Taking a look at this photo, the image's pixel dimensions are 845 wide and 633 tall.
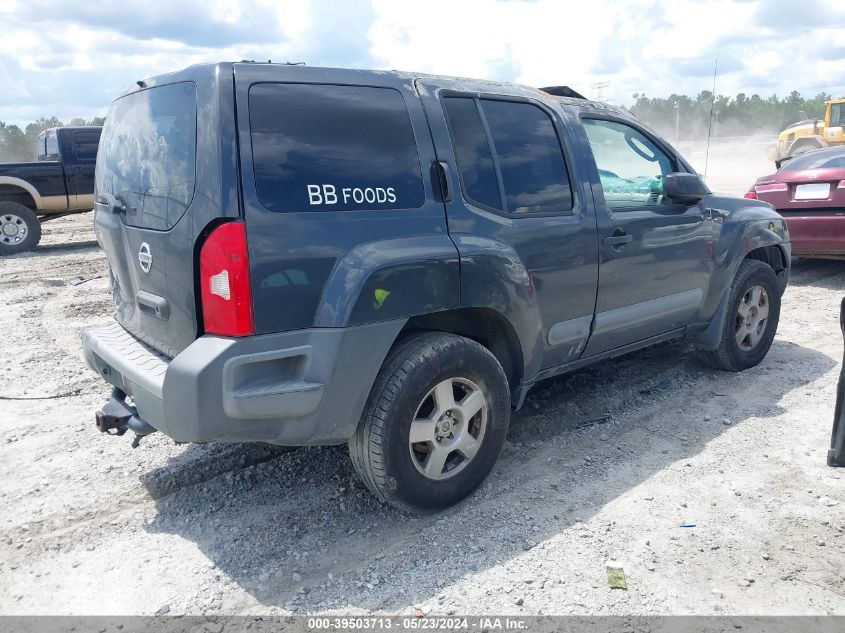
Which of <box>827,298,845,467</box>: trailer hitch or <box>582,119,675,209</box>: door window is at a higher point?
<box>582,119,675,209</box>: door window

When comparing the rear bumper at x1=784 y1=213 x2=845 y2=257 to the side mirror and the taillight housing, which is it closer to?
the side mirror

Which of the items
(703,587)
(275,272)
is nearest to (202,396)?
(275,272)

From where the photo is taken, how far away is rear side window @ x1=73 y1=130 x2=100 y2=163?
488 inches

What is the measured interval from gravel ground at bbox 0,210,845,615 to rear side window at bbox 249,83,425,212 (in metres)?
1.50

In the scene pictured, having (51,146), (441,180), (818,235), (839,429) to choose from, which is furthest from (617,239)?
(51,146)

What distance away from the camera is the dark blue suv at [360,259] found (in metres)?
2.72

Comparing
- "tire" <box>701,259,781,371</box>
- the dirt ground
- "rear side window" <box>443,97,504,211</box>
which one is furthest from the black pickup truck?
"tire" <box>701,259,781,371</box>

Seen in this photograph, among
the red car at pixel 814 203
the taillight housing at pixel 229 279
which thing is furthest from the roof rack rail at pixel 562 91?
the red car at pixel 814 203

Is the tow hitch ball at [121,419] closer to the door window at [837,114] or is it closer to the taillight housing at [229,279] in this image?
the taillight housing at [229,279]

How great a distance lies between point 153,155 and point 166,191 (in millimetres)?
235

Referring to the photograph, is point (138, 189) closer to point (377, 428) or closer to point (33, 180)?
point (377, 428)

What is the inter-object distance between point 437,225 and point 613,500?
5.20 ft

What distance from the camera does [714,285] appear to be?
4781 millimetres

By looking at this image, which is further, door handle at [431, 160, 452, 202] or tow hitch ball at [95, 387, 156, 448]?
door handle at [431, 160, 452, 202]
